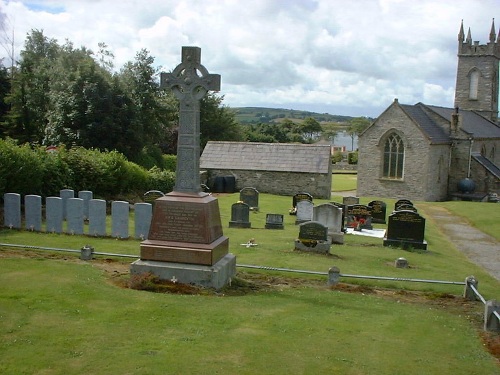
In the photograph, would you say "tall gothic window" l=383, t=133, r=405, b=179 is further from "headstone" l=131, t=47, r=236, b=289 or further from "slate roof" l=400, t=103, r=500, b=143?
"headstone" l=131, t=47, r=236, b=289

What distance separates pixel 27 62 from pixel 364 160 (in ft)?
98.4

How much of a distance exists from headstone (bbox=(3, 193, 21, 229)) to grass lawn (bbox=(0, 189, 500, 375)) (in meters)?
3.17

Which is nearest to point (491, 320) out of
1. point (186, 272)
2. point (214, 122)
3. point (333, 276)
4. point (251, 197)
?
point (333, 276)

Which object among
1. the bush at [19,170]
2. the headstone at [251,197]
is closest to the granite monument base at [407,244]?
the headstone at [251,197]

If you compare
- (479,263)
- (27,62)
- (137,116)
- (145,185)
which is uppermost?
(27,62)

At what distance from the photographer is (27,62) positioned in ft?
157

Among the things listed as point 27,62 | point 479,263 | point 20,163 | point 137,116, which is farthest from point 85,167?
point 27,62

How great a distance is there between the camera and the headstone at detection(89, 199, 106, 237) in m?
16.4

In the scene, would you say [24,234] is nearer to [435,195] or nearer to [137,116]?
[137,116]

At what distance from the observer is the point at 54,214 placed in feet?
55.1

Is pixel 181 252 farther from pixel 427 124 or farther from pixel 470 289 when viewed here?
pixel 427 124

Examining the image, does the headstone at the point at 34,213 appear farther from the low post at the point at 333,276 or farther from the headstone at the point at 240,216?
the low post at the point at 333,276

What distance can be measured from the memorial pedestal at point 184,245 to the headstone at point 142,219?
4820 millimetres

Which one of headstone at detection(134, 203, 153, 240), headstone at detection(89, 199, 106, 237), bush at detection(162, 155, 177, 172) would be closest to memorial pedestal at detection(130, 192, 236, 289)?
headstone at detection(134, 203, 153, 240)
